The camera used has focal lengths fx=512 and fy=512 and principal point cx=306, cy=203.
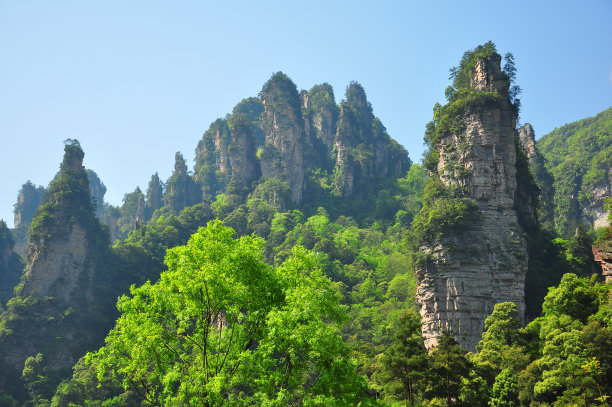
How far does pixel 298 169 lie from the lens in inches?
3531

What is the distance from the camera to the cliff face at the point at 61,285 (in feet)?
176

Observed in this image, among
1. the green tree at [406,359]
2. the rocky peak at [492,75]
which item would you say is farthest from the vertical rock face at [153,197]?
the green tree at [406,359]

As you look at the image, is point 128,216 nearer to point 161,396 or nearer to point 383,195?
point 383,195

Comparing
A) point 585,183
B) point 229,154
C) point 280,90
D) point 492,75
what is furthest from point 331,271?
point 585,183

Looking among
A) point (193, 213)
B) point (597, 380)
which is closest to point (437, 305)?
point (597, 380)

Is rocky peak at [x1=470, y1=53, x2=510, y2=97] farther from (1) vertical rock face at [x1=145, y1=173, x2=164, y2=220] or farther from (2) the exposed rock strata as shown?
(1) vertical rock face at [x1=145, y1=173, x2=164, y2=220]

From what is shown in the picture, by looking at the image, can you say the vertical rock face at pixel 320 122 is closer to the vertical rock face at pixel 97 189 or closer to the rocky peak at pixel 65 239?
the rocky peak at pixel 65 239

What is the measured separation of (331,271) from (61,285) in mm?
31976

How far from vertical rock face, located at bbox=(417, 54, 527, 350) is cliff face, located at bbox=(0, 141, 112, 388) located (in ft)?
124

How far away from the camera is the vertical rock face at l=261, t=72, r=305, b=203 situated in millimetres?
88375

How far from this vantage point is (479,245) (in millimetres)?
45812

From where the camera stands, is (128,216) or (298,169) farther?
(128,216)

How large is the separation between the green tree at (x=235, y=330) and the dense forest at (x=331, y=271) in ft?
0.18

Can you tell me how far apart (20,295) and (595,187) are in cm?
8049
